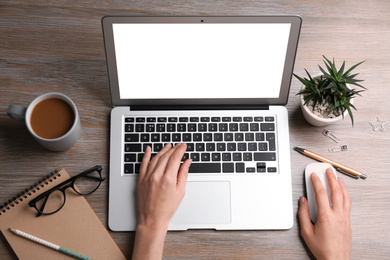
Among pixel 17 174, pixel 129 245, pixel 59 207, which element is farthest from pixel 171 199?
pixel 17 174

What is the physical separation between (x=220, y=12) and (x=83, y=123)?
1.61ft

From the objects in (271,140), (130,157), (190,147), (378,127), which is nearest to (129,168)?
(130,157)

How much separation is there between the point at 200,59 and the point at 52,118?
38cm

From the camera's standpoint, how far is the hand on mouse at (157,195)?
0.87 meters

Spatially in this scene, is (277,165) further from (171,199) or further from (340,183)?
(171,199)

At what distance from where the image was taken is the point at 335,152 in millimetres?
975

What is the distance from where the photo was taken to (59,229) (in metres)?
0.90

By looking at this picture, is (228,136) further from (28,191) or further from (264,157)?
(28,191)

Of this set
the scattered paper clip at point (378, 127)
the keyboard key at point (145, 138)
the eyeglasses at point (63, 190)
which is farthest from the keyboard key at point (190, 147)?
the scattered paper clip at point (378, 127)

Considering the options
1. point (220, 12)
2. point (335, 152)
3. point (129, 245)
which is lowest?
point (129, 245)

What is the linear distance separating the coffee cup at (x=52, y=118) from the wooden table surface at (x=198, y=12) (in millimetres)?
82

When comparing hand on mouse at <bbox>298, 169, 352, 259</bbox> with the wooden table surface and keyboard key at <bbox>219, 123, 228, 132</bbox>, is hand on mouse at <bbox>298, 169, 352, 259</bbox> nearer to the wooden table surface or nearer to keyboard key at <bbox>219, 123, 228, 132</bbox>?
the wooden table surface

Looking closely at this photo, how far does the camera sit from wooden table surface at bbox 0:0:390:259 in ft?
3.01

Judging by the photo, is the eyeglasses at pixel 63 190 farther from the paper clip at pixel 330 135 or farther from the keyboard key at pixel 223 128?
the paper clip at pixel 330 135
